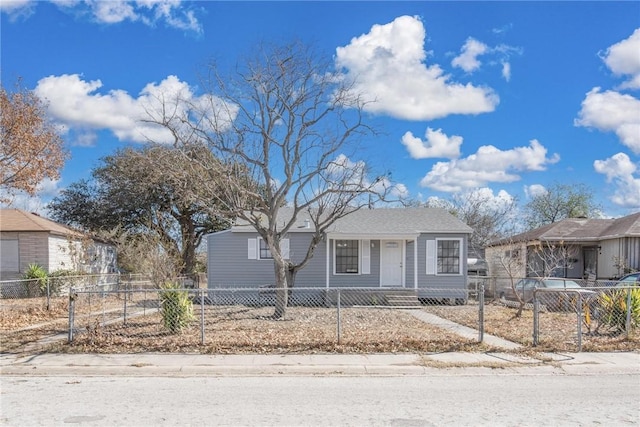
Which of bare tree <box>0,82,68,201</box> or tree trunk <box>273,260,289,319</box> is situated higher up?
bare tree <box>0,82,68,201</box>

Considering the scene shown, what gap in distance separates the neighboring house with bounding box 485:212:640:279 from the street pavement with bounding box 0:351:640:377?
1416 cm

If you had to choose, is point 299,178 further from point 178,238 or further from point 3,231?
point 178,238

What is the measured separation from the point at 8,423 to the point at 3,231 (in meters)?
21.9

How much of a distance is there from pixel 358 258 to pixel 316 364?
1223 centimetres

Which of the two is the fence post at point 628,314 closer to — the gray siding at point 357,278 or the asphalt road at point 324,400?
the asphalt road at point 324,400

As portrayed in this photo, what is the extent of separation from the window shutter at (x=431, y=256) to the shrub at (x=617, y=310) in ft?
29.4

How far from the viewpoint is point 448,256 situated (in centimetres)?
2111

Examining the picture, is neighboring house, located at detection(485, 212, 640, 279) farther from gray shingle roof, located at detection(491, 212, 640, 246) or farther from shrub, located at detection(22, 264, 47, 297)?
shrub, located at detection(22, 264, 47, 297)

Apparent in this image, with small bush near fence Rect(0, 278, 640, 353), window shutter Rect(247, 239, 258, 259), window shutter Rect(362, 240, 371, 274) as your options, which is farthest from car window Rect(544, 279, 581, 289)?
window shutter Rect(247, 239, 258, 259)

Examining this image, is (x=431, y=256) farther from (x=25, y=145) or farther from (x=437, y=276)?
(x=25, y=145)

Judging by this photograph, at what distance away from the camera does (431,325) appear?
13.7m

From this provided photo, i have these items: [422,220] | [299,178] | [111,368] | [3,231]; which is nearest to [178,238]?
[3,231]

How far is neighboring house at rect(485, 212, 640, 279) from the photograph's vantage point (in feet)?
78.8

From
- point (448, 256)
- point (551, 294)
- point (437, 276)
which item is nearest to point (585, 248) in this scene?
point (448, 256)
